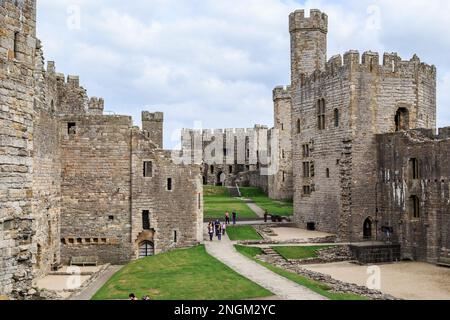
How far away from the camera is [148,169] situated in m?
34.2

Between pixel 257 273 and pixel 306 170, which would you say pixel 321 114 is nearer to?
pixel 306 170

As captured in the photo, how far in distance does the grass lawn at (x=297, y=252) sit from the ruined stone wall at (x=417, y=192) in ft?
22.1

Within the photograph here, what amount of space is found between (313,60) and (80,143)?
23.3 metres

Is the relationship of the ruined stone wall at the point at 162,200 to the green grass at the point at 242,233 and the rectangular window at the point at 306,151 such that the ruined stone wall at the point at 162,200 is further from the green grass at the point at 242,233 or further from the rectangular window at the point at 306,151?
the rectangular window at the point at 306,151

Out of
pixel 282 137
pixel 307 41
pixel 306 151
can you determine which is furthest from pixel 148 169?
pixel 282 137

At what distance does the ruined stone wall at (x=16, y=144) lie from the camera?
11266 mm

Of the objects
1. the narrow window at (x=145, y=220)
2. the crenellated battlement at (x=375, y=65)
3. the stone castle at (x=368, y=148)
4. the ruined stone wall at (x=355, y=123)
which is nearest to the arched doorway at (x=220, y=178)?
the stone castle at (x=368, y=148)

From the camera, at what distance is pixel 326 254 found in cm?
3466

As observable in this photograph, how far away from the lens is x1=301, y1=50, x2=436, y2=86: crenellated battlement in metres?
39.5

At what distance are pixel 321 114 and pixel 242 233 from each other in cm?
1215

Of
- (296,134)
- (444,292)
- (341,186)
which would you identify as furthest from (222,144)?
(444,292)

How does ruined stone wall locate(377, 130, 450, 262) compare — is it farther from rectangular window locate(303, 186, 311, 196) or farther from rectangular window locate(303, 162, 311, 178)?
rectangular window locate(303, 162, 311, 178)

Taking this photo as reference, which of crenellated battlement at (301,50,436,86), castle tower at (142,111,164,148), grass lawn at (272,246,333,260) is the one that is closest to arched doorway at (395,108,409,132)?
crenellated battlement at (301,50,436,86)
